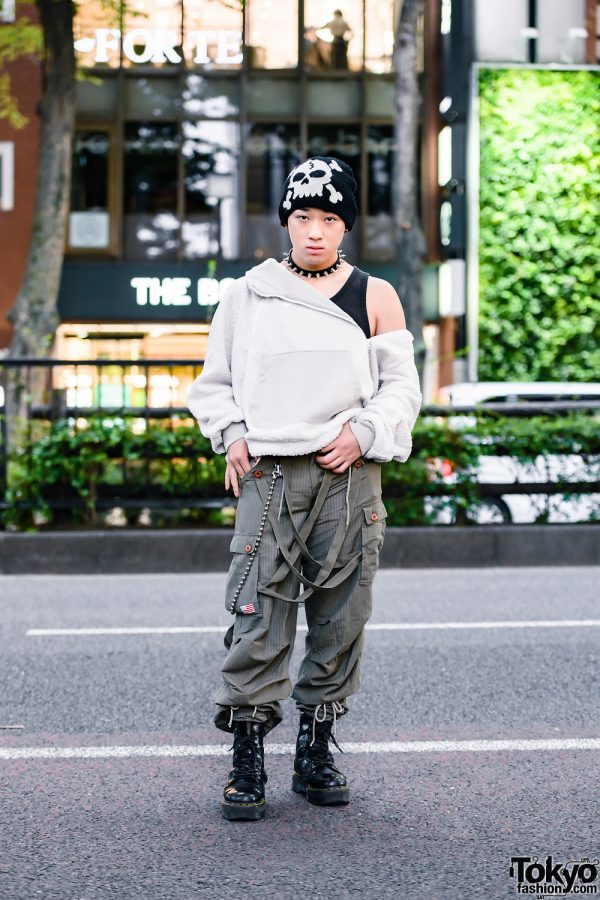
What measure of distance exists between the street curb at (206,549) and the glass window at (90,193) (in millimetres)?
16463

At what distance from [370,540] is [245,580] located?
0.39 metres

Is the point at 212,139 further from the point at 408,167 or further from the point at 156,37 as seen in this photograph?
the point at 408,167

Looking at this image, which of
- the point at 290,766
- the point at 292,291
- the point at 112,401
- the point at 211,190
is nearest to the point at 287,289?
the point at 292,291

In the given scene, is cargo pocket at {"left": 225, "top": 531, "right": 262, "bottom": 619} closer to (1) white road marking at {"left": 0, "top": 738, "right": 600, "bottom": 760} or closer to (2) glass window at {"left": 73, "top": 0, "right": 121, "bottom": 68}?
(1) white road marking at {"left": 0, "top": 738, "right": 600, "bottom": 760}

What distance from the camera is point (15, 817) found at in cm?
390

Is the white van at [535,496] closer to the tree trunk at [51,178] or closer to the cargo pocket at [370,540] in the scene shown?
the tree trunk at [51,178]

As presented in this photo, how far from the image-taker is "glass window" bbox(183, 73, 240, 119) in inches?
1012

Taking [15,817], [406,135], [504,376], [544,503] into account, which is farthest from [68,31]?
[504,376]

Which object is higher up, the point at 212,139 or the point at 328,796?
the point at 212,139

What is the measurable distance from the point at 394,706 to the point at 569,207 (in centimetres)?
2197

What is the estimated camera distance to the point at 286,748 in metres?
4.73

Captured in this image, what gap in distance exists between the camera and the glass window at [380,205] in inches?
1039

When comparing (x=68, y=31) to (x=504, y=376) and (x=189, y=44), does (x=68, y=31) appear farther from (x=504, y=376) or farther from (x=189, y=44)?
(x=504, y=376)

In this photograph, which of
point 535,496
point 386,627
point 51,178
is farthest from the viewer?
point 51,178
